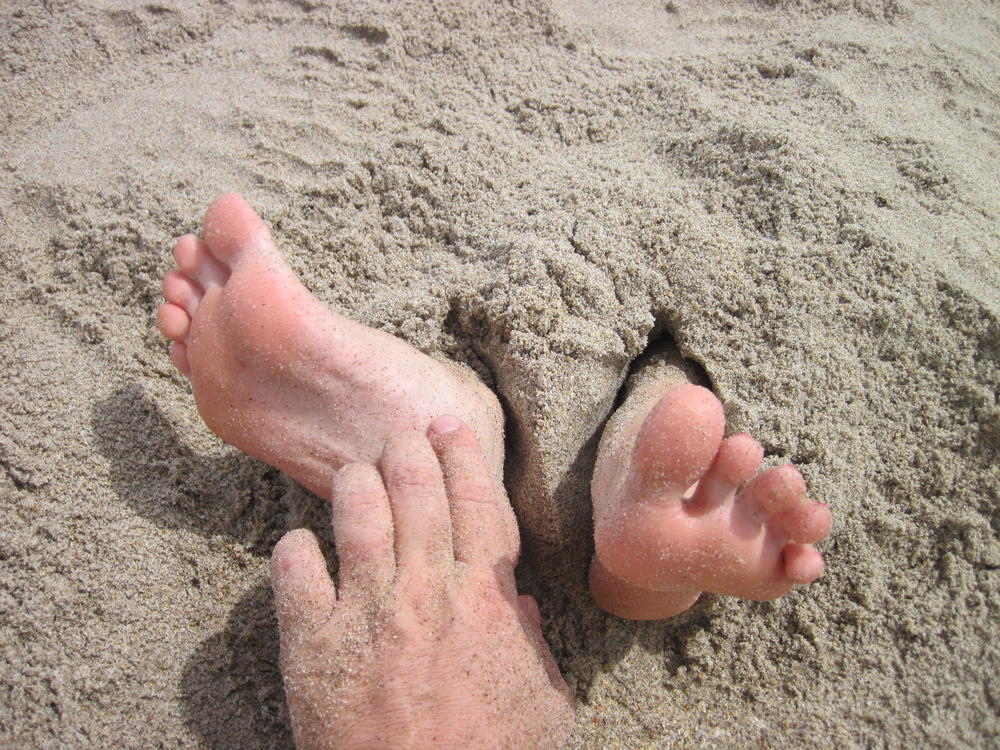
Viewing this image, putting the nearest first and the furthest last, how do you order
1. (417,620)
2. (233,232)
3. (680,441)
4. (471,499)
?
(680,441) → (417,620) → (471,499) → (233,232)

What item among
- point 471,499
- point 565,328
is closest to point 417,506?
point 471,499

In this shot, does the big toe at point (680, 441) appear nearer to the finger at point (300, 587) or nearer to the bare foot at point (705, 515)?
the bare foot at point (705, 515)

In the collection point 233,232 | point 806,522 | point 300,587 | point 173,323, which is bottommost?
point 300,587

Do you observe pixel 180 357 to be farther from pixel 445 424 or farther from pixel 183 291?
pixel 445 424

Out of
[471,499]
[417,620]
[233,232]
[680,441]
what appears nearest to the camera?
[680,441]

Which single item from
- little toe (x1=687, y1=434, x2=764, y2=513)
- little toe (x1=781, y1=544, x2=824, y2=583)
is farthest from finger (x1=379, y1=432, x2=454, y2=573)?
little toe (x1=781, y1=544, x2=824, y2=583)

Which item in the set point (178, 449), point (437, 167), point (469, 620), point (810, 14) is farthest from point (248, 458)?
point (810, 14)

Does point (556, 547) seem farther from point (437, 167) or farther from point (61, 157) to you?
point (61, 157)
